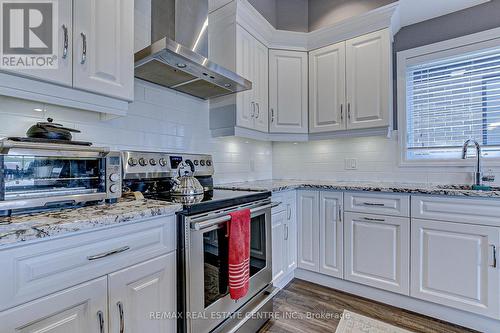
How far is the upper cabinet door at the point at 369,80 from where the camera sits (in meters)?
2.24

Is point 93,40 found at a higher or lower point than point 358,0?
lower

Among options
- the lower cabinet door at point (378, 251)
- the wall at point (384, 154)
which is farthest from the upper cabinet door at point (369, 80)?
the lower cabinet door at point (378, 251)

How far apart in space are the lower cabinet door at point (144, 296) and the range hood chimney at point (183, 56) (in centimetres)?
110

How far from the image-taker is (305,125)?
8.71 ft

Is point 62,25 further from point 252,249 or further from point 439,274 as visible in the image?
point 439,274

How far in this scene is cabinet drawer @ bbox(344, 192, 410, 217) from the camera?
6.31ft

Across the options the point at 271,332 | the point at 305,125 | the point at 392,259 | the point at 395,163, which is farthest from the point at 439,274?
the point at 305,125

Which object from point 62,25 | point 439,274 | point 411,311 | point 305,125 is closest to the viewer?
point 62,25

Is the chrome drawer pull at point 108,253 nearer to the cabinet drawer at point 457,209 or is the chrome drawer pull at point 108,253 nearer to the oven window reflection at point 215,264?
the oven window reflection at point 215,264

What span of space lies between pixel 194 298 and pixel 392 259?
5.26 ft

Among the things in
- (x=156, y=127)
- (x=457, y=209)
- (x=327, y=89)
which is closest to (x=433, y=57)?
(x=327, y=89)

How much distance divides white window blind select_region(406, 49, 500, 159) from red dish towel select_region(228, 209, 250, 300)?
197 cm

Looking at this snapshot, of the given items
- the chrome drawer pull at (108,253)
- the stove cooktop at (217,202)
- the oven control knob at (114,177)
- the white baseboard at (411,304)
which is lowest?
the white baseboard at (411,304)

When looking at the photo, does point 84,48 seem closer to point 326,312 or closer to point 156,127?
point 156,127
